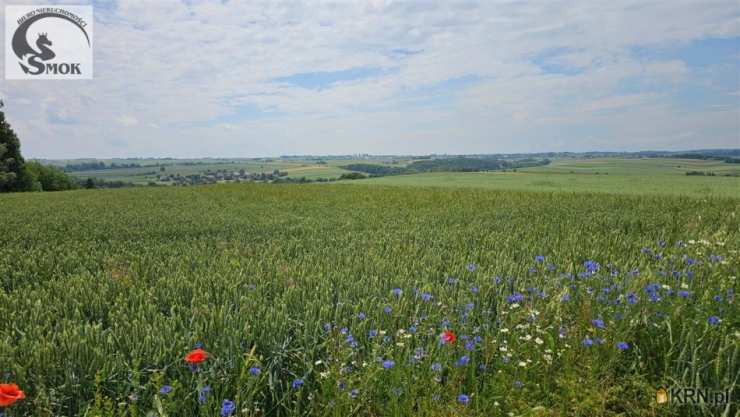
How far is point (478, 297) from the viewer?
166 inches

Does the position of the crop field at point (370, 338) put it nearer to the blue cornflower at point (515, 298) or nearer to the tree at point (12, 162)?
the blue cornflower at point (515, 298)

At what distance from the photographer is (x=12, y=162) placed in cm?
5272

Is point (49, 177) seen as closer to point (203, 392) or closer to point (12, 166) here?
point (12, 166)

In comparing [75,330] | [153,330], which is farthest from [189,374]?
[75,330]

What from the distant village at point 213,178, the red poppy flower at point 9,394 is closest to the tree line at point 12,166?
the distant village at point 213,178

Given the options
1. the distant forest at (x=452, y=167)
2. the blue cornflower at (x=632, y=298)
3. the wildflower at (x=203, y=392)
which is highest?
the distant forest at (x=452, y=167)

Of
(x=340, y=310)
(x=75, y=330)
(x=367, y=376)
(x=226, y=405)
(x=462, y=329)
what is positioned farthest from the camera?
(x=340, y=310)

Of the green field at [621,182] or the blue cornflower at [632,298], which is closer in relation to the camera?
the blue cornflower at [632,298]

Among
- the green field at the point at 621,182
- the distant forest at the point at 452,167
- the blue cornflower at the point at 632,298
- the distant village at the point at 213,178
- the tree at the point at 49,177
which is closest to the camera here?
the blue cornflower at the point at 632,298

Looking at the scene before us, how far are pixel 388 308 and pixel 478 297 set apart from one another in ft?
3.80

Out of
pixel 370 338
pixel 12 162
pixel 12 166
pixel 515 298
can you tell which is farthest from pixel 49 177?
pixel 515 298

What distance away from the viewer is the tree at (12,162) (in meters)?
51.6

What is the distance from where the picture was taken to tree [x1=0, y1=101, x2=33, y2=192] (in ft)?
169

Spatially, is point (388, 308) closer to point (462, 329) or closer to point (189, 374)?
point (462, 329)
